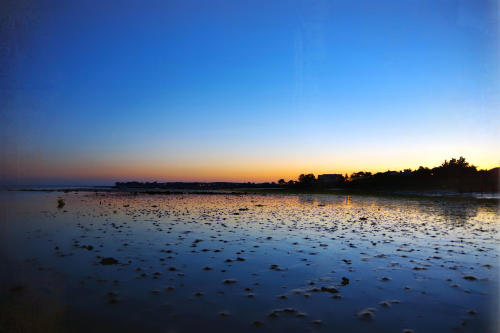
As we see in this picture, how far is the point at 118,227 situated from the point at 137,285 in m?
13.8

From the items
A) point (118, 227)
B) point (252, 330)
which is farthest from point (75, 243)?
point (252, 330)

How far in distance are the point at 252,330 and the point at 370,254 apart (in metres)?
9.09

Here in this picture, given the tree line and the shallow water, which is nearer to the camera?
the shallow water

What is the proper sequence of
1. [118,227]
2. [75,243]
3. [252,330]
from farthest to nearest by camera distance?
[118,227] < [75,243] < [252,330]

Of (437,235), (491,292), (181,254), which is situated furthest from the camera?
(437,235)

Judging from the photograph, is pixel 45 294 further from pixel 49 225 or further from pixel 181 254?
pixel 49 225

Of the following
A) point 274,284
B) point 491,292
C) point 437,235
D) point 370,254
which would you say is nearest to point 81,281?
point 274,284

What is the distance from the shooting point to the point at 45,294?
8500 mm

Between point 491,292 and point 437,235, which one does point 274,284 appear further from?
point 437,235

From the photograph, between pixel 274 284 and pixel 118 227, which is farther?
pixel 118 227

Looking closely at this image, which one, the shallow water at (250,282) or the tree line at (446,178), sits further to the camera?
the tree line at (446,178)

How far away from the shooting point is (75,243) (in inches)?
625

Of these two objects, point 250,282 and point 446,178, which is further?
point 446,178

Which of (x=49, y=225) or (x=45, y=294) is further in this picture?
(x=49, y=225)
